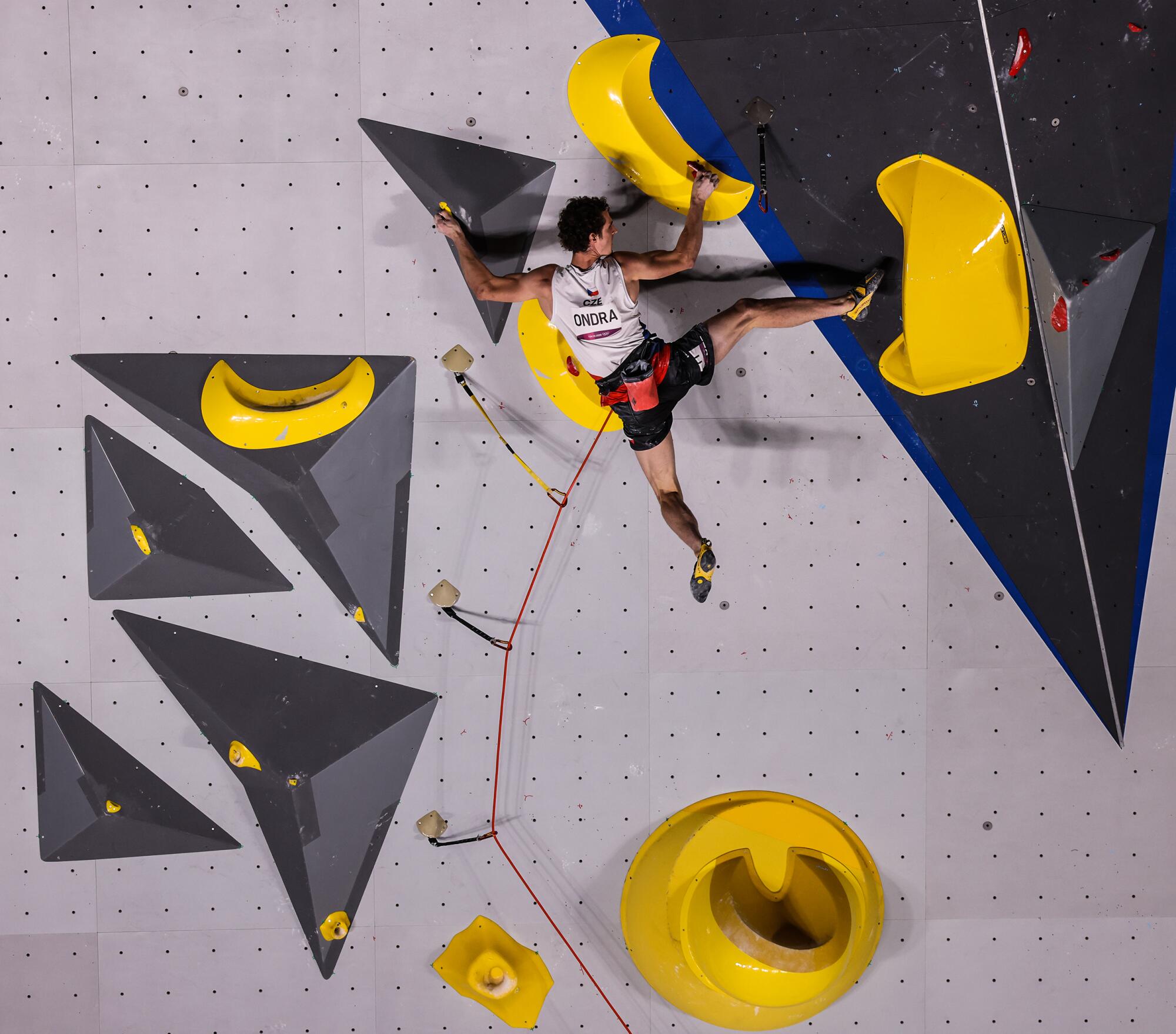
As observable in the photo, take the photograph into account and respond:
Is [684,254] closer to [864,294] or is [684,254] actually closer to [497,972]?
[864,294]

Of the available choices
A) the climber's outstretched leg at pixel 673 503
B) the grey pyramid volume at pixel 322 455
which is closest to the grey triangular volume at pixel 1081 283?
the climber's outstretched leg at pixel 673 503

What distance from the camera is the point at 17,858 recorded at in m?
3.03

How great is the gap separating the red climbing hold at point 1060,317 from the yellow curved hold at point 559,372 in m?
1.71

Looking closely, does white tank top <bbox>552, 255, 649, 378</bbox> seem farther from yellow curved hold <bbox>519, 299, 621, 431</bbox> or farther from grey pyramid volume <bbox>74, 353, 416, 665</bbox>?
grey pyramid volume <bbox>74, 353, 416, 665</bbox>

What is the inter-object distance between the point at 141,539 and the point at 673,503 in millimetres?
2159

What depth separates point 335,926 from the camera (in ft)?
9.68

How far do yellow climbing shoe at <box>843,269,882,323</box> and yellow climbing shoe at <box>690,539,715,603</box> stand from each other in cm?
104

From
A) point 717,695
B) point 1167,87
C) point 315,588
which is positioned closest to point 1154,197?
point 1167,87

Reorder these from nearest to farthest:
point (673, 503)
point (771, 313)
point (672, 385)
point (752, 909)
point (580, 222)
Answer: point (580, 222), point (672, 385), point (771, 313), point (673, 503), point (752, 909)

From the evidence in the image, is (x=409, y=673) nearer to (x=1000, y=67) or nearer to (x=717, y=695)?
(x=717, y=695)

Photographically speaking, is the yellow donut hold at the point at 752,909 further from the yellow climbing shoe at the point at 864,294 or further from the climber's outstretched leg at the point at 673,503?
the yellow climbing shoe at the point at 864,294

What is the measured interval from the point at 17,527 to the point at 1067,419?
4.30 metres

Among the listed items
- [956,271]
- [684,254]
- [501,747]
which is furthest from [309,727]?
[956,271]

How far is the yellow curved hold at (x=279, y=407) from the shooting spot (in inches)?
111
